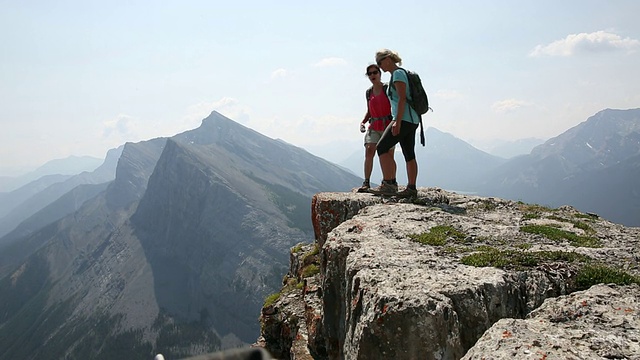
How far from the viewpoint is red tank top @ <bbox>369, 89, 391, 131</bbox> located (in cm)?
1595

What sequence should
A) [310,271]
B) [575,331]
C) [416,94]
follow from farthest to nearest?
[310,271], [416,94], [575,331]

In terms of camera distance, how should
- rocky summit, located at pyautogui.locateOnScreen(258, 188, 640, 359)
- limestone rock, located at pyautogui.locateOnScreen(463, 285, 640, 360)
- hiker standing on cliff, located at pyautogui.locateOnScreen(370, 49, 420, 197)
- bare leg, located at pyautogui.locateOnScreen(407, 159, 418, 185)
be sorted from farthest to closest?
bare leg, located at pyautogui.locateOnScreen(407, 159, 418, 185)
hiker standing on cliff, located at pyautogui.locateOnScreen(370, 49, 420, 197)
rocky summit, located at pyautogui.locateOnScreen(258, 188, 640, 359)
limestone rock, located at pyautogui.locateOnScreen(463, 285, 640, 360)

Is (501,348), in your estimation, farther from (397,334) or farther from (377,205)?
(377,205)

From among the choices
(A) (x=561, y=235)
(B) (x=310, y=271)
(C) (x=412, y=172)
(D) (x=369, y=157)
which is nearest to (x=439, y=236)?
(A) (x=561, y=235)

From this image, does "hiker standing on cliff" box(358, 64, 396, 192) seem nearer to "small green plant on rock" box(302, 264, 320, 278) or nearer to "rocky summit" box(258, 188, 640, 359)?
"rocky summit" box(258, 188, 640, 359)

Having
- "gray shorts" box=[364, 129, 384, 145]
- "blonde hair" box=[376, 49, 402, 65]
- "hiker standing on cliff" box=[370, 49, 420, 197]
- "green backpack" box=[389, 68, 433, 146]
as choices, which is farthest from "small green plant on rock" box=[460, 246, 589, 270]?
"gray shorts" box=[364, 129, 384, 145]

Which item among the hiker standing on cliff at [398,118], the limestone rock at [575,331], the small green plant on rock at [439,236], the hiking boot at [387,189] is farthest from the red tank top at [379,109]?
the limestone rock at [575,331]

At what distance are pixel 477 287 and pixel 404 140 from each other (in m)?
7.68

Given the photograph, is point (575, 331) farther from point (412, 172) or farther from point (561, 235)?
point (412, 172)

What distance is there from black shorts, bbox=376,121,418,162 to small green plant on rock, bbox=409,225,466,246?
3.59 metres

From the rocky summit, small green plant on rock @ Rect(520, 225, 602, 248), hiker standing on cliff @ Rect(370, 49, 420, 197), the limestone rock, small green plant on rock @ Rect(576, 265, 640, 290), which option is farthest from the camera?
hiker standing on cliff @ Rect(370, 49, 420, 197)

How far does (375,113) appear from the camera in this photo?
639 inches

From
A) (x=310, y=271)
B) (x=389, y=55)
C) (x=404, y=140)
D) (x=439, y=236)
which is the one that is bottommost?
(x=310, y=271)

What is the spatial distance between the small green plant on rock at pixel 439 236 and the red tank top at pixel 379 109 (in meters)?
6.20
